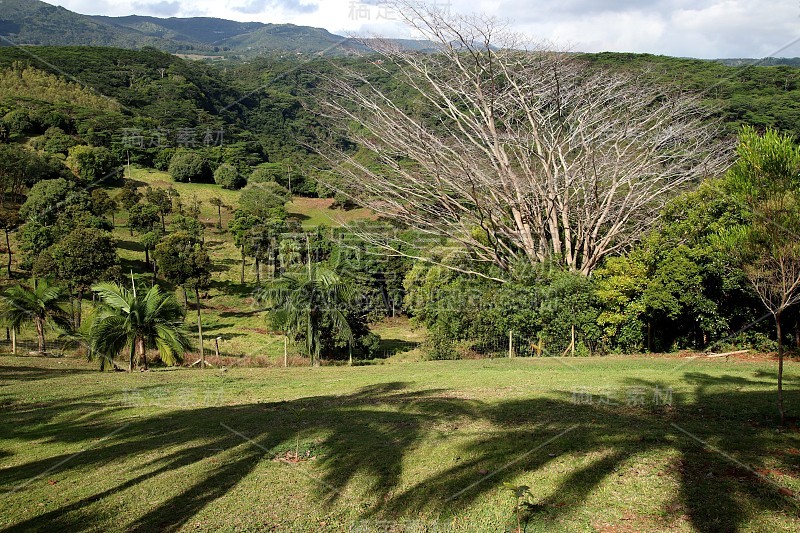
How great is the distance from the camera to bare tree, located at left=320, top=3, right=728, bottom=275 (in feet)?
52.5

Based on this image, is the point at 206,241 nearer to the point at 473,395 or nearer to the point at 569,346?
the point at 569,346

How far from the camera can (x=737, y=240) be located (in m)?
5.88

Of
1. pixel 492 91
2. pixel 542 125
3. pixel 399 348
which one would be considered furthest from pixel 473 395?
pixel 399 348

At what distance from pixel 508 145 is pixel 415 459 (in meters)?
13.9

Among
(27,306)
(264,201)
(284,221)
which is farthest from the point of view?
(264,201)

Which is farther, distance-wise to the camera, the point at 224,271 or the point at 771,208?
the point at 224,271

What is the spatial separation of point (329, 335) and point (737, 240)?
14.8 metres

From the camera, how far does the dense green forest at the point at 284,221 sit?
1552 centimetres

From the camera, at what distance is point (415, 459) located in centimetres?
543

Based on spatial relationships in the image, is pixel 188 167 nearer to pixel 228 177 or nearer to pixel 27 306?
pixel 228 177

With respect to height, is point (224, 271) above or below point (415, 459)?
below

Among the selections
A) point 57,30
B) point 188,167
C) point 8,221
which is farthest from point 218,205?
point 57,30

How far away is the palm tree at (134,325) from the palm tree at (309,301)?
396 cm

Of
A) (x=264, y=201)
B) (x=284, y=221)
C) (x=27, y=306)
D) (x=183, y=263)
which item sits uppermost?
(x=264, y=201)
